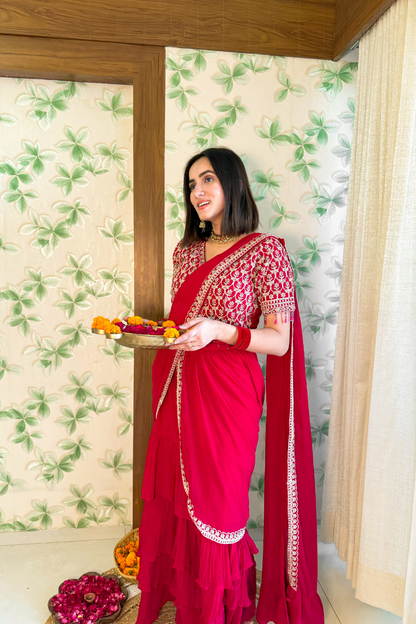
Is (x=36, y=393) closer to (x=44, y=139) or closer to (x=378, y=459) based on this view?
(x=44, y=139)

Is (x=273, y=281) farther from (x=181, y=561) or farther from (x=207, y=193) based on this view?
(x=181, y=561)

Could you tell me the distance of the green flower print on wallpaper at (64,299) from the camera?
193 centimetres

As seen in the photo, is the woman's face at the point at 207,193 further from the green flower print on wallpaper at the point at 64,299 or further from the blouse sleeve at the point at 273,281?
the green flower print on wallpaper at the point at 64,299

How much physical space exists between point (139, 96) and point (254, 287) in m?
0.96

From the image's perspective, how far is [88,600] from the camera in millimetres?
1655

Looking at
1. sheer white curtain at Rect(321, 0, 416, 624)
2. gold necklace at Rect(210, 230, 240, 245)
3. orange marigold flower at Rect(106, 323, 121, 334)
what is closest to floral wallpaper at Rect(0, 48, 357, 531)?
sheer white curtain at Rect(321, 0, 416, 624)

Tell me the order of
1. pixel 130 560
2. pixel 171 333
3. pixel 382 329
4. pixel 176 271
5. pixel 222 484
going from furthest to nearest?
1. pixel 130 560
2. pixel 176 271
3. pixel 382 329
4. pixel 222 484
5. pixel 171 333

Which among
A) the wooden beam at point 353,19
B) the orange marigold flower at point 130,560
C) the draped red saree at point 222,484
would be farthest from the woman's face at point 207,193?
the orange marigold flower at point 130,560

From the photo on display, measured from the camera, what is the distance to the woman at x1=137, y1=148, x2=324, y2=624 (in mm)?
1375

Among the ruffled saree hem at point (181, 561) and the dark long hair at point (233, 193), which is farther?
the dark long hair at point (233, 193)

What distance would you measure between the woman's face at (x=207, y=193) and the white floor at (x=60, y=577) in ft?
4.72

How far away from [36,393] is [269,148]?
4.71ft

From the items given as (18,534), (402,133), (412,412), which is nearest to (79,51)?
(402,133)

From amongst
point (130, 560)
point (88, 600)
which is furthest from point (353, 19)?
point (88, 600)
